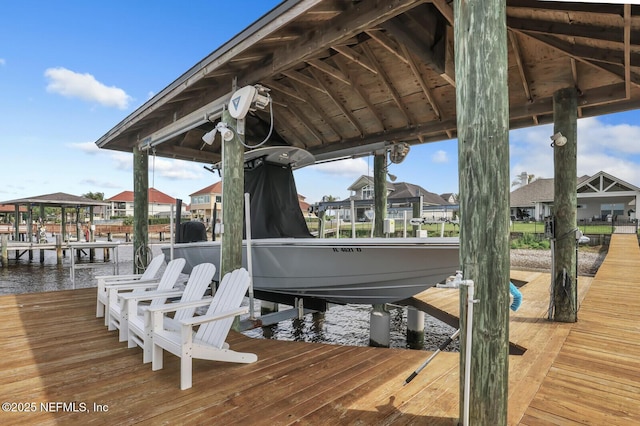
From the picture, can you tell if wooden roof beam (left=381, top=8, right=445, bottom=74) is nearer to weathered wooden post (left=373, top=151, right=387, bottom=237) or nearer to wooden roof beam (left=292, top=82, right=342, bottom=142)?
wooden roof beam (left=292, top=82, right=342, bottom=142)

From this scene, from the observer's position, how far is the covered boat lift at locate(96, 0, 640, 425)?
187 centimetres

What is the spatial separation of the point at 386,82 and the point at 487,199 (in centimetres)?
354

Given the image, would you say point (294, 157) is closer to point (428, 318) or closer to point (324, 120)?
point (324, 120)

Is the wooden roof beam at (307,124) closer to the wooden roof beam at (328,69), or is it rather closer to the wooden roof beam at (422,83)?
the wooden roof beam at (328,69)

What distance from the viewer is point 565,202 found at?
167 inches

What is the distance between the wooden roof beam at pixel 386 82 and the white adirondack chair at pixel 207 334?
3286 mm

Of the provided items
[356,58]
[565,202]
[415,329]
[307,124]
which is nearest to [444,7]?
[356,58]

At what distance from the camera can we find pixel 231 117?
4.33 m

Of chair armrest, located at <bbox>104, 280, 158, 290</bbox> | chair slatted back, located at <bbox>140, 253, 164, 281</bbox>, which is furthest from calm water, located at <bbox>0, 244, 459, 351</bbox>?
chair armrest, located at <bbox>104, 280, 158, 290</bbox>

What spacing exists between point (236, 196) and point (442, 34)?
3133 millimetres

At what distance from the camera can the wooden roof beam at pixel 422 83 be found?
4.12 m

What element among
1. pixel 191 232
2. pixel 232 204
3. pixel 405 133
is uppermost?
pixel 405 133

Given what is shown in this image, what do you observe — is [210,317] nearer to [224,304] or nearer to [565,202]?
[224,304]

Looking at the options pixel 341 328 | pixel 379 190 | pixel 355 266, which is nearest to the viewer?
pixel 355 266
